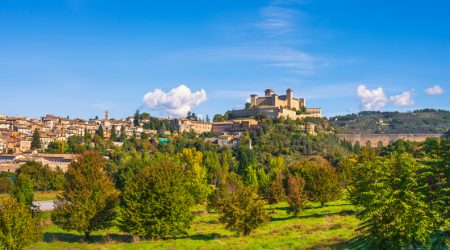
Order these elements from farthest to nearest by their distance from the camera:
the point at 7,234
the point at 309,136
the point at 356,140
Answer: the point at 356,140 < the point at 309,136 < the point at 7,234

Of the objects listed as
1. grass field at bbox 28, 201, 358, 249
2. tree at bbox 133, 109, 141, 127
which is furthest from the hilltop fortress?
grass field at bbox 28, 201, 358, 249

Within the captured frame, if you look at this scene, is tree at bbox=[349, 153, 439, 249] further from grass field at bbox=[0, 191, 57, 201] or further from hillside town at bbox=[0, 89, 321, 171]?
hillside town at bbox=[0, 89, 321, 171]

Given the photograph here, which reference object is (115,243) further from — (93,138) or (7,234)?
(93,138)

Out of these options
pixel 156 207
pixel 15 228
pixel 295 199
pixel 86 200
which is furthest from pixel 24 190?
pixel 295 199

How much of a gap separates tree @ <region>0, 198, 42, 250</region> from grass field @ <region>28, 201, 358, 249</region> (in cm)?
445

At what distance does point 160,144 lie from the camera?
119438mm

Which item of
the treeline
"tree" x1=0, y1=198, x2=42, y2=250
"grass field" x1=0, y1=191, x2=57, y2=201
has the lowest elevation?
"grass field" x1=0, y1=191, x2=57, y2=201

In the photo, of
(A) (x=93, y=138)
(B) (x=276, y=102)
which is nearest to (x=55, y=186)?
(A) (x=93, y=138)

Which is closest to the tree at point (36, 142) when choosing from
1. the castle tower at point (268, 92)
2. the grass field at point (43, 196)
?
the grass field at point (43, 196)

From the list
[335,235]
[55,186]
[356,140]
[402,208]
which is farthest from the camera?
[356,140]

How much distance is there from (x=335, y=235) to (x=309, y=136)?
102 metres

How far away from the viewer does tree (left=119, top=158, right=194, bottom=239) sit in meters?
29.9

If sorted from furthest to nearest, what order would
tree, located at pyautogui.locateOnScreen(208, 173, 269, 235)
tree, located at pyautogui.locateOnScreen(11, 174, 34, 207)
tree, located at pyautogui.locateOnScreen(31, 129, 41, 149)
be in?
1. tree, located at pyautogui.locateOnScreen(31, 129, 41, 149)
2. tree, located at pyautogui.locateOnScreen(11, 174, 34, 207)
3. tree, located at pyautogui.locateOnScreen(208, 173, 269, 235)

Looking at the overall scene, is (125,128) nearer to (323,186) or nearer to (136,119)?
(136,119)
